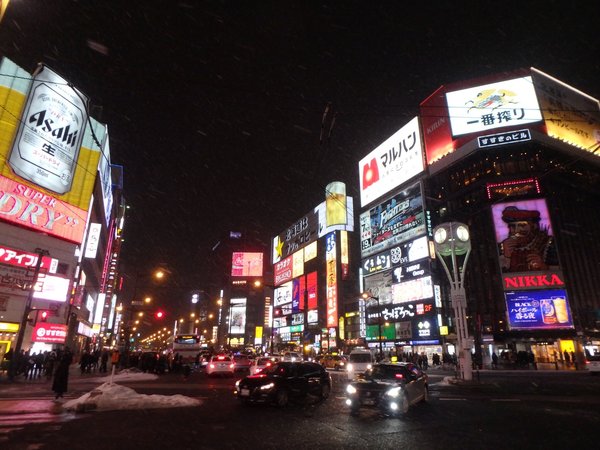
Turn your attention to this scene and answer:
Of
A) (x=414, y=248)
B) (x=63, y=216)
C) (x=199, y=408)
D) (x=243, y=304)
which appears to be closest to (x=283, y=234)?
(x=243, y=304)

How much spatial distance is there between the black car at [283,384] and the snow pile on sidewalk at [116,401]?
5.59 feet

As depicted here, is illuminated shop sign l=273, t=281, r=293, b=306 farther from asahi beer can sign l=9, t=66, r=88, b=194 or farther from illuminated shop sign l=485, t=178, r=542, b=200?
asahi beer can sign l=9, t=66, r=88, b=194

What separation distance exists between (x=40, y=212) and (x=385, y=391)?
1287 inches

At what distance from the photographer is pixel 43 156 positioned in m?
31.9

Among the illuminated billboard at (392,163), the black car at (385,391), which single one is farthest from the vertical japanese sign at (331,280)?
the black car at (385,391)

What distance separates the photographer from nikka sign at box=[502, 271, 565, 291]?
49125 millimetres

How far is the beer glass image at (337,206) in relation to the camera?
80.1 metres

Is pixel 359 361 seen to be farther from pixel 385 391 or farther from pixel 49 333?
pixel 49 333

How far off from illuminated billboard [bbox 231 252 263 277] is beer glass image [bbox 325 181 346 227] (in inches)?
1772

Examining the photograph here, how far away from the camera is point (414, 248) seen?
54625 millimetres

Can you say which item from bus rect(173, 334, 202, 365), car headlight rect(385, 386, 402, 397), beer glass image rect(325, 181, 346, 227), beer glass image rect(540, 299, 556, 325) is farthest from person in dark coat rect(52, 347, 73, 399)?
beer glass image rect(325, 181, 346, 227)

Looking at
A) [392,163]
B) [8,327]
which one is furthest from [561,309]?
[8,327]

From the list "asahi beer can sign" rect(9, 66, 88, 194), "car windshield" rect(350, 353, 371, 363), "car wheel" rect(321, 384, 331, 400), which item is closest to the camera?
"car wheel" rect(321, 384, 331, 400)

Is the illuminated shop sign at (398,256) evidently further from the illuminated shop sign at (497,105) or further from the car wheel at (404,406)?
the car wheel at (404,406)
